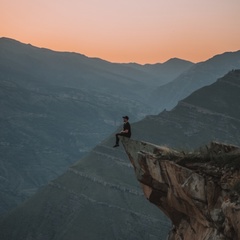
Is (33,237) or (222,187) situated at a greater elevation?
(222,187)

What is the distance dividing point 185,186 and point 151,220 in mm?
162532

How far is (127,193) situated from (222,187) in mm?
174832

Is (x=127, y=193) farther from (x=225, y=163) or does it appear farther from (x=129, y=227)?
(x=225, y=163)

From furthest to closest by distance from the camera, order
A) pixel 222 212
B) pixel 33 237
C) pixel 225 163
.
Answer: pixel 33 237 < pixel 225 163 < pixel 222 212

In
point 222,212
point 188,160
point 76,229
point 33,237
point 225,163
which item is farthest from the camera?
point 33,237

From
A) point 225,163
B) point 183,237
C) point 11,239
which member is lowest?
point 11,239

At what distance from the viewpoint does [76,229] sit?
178 m

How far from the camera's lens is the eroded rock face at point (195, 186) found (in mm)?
20688

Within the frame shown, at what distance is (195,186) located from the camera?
72.3 ft

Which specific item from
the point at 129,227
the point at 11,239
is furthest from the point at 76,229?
the point at 11,239

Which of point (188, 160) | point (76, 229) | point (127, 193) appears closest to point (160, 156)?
point (188, 160)

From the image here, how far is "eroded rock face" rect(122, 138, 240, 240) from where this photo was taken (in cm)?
2069

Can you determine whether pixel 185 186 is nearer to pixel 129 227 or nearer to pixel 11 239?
pixel 129 227

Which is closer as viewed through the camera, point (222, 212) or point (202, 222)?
point (222, 212)
